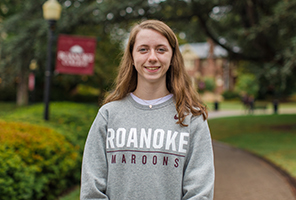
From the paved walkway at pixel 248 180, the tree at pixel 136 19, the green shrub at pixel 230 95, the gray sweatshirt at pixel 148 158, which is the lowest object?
the green shrub at pixel 230 95

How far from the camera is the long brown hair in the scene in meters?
1.74

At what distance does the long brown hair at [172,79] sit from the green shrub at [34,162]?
7.07 ft

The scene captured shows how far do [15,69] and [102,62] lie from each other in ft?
31.3

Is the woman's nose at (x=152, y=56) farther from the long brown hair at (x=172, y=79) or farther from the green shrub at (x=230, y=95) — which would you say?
the green shrub at (x=230, y=95)

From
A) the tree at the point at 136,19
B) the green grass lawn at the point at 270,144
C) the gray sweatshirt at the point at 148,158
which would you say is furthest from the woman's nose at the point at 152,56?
the tree at the point at 136,19

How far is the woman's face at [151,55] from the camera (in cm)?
173

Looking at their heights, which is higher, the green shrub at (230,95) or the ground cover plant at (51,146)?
the ground cover plant at (51,146)

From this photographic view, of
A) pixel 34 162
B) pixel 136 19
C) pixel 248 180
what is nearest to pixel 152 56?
pixel 34 162

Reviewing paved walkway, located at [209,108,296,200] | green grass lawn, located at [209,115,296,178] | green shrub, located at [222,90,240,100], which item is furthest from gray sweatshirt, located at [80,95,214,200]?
green shrub, located at [222,90,240,100]

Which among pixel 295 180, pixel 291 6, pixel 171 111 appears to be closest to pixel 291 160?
pixel 295 180

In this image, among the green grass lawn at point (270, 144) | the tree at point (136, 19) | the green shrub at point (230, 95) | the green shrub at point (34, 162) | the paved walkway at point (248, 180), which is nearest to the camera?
the green shrub at point (34, 162)

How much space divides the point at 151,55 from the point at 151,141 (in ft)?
1.57

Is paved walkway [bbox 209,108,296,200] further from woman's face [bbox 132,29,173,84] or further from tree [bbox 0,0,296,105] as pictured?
woman's face [bbox 132,29,173,84]

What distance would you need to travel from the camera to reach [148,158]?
1639 mm
